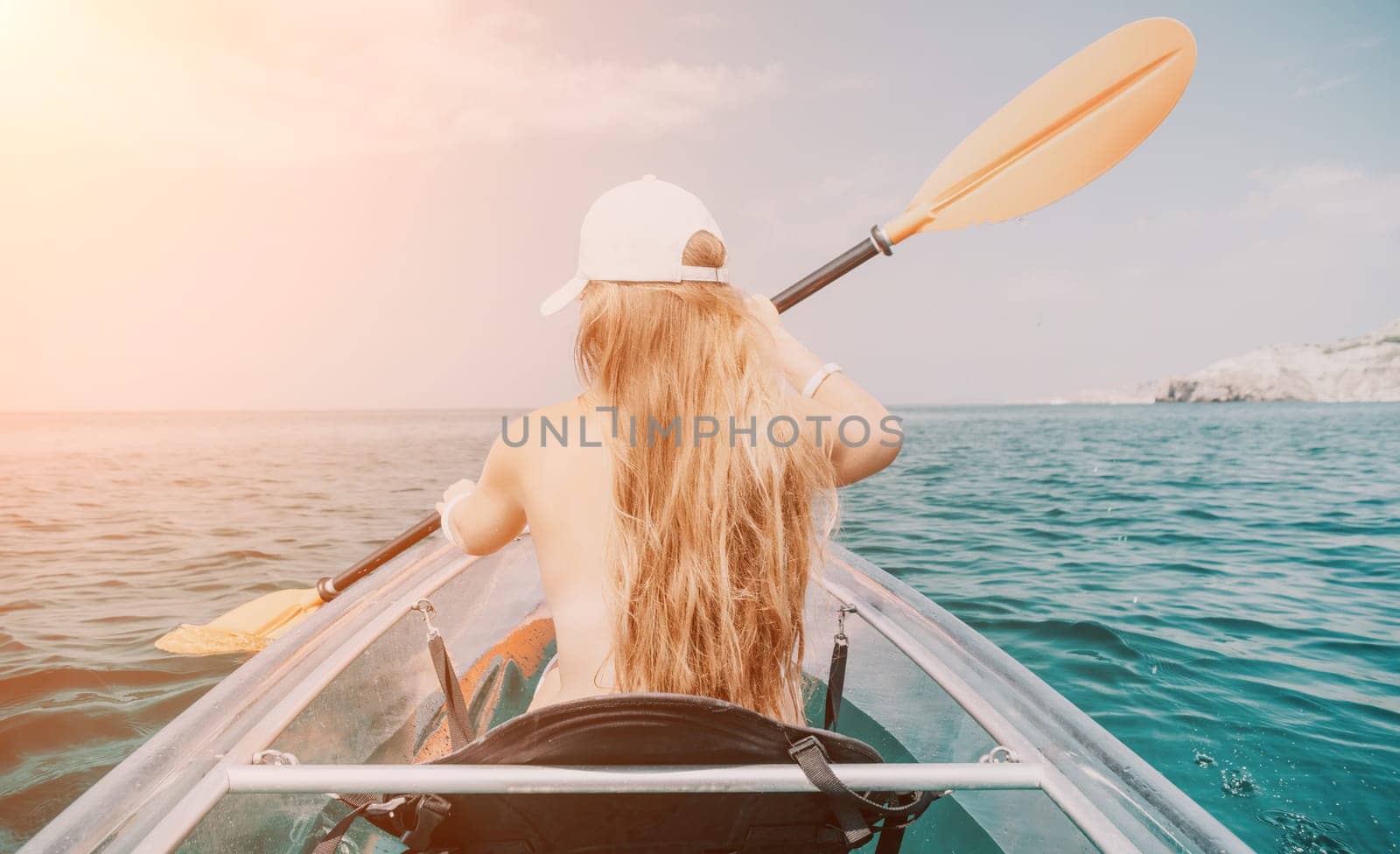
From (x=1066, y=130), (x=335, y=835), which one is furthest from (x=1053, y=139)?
(x=335, y=835)

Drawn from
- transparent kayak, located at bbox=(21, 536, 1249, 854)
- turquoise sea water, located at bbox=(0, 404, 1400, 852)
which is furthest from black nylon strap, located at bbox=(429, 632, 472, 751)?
turquoise sea water, located at bbox=(0, 404, 1400, 852)

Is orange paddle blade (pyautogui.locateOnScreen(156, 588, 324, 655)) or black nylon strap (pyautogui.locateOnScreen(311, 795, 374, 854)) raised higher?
black nylon strap (pyautogui.locateOnScreen(311, 795, 374, 854))

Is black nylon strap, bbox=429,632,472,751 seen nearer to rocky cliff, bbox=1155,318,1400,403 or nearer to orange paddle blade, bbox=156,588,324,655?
orange paddle blade, bbox=156,588,324,655

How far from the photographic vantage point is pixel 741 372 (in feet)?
4.64

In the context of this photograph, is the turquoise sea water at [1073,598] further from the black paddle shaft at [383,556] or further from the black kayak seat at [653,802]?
the black kayak seat at [653,802]

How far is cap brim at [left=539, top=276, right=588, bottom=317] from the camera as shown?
4.88 feet

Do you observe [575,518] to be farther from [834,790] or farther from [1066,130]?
[1066,130]

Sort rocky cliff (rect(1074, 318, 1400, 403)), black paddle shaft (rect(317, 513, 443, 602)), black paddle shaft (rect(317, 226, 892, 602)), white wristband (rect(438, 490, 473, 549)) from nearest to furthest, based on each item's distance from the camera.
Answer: white wristband (rect(438, 490, 473, 549))
black paddle shaft (rect(317, 226, 892, 602))
black paddle shaft (rect(317, 513, 443, 602))
rocky cliff (rect(1074, 318, 1400, 403))

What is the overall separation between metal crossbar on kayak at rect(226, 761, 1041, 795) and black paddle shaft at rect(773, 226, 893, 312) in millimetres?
2224

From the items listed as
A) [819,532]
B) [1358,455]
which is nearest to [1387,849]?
[819,532]

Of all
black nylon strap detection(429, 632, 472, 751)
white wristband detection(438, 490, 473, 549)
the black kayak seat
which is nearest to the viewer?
the black kayak seat

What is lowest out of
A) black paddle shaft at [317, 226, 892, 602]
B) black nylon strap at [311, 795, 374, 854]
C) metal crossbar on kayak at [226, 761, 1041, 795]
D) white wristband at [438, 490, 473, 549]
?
black nylon strap at [311, 795, 374, 854]

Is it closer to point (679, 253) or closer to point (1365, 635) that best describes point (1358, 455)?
point (1365, 635)

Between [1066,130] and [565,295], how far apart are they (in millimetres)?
2743
